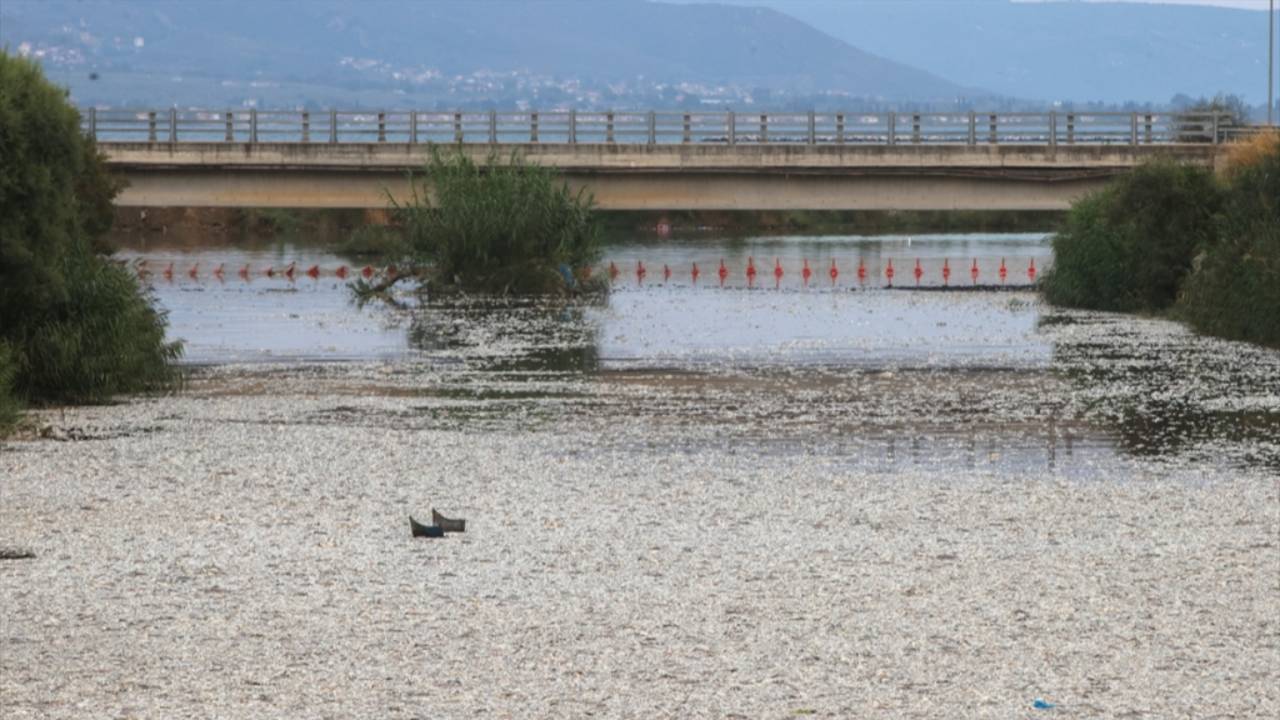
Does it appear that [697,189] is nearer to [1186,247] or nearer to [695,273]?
[695,273]

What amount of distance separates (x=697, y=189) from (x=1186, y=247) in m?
15.6

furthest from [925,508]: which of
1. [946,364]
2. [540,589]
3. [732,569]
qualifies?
[946,364]

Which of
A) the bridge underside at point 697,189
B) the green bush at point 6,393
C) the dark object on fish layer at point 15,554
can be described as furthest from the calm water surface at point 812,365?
the dark object on fish layer at point 15,554

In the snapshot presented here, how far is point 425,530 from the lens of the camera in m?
15.4

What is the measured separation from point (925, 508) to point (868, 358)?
1483 centimetres

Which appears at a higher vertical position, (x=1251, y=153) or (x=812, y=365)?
(x=1251, y=153)

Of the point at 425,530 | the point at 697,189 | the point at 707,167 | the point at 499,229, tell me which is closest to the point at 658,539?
the point at 425,530

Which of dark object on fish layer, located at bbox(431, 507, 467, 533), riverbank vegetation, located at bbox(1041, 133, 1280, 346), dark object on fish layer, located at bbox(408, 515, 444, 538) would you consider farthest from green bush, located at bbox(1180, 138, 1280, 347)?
dark object on fish layer, located at bbox(408, 515, 444, 538)

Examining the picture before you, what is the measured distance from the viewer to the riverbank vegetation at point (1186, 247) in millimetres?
34375

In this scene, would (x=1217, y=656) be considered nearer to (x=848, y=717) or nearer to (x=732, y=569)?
(x=848, y=717)

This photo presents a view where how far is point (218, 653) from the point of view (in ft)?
37.6

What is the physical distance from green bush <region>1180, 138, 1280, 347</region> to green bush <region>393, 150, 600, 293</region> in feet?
45.5

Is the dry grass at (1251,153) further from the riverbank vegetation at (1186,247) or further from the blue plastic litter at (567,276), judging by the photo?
the blue plastic litter at (567,276)

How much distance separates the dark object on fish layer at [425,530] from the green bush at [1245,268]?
20.4 meters
